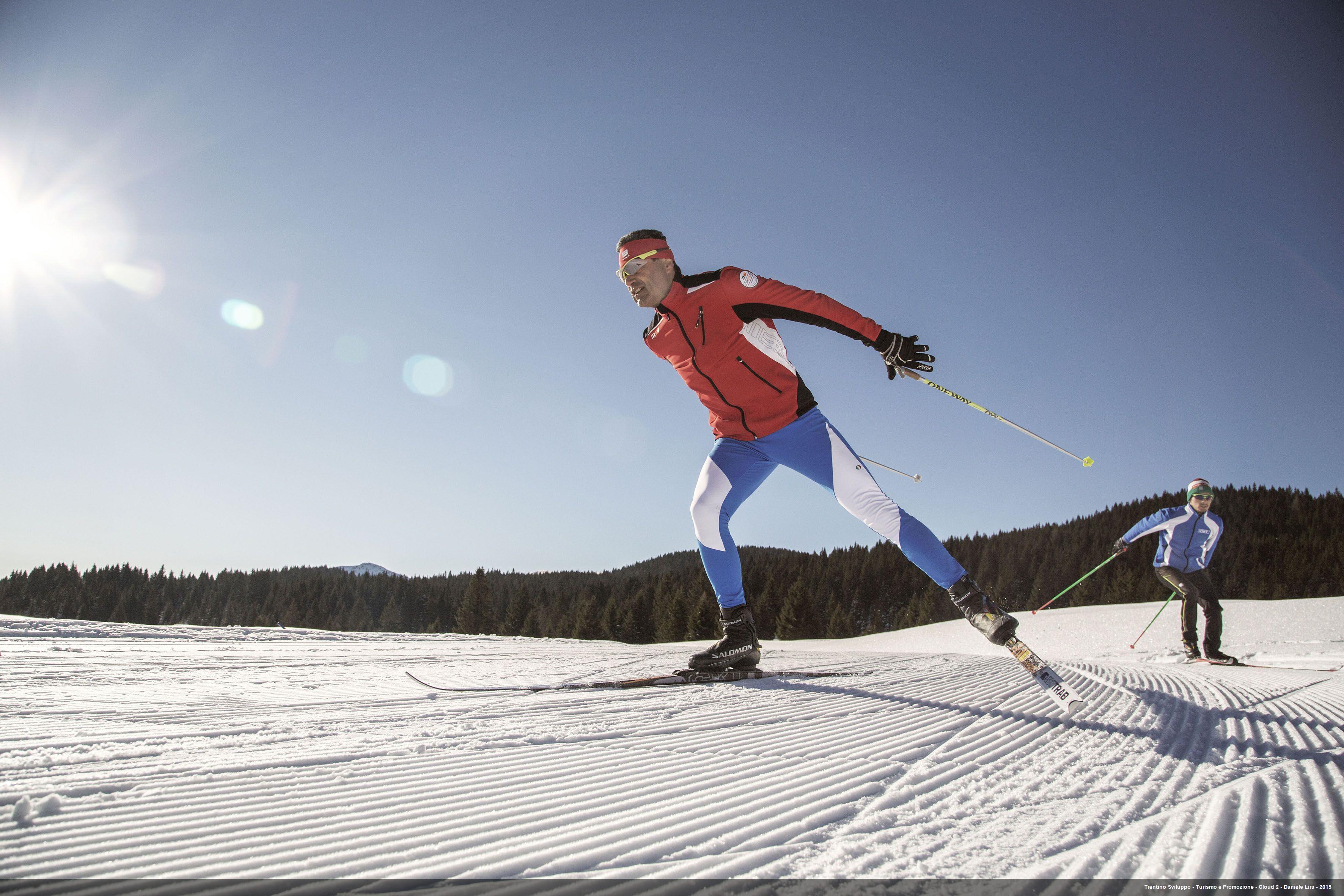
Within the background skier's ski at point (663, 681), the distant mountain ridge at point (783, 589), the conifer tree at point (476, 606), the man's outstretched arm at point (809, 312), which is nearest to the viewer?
the background skier's ski at point (663, 681)

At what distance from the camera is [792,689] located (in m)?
2.54

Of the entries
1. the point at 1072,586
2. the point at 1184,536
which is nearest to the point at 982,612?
the point at 1184,536

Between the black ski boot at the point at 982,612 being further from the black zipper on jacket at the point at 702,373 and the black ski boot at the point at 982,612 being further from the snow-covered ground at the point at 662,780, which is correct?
the black zipper on jacket at the point at 702,373

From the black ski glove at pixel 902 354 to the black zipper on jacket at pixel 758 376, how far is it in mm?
557

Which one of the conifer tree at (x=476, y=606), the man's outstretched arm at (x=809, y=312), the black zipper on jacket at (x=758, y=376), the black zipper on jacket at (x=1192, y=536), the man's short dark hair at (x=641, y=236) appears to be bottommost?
the conifer tree at (x=476, y=606)

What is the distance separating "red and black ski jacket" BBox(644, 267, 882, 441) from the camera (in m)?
3.08

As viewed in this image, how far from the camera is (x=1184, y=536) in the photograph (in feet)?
20.8

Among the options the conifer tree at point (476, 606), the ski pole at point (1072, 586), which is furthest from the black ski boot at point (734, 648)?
the conifer tree at point (476, 606)

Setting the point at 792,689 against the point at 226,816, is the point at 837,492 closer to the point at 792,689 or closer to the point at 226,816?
the point at 792,689

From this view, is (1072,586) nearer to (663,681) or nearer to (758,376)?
(758,376)

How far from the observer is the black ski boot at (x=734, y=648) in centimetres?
319

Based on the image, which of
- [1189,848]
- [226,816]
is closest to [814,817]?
[1189,848]

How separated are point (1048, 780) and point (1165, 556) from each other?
6979 millimetres

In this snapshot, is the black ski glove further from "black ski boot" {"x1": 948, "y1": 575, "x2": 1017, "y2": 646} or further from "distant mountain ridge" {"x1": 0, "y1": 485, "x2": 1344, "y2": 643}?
"distant mountain ridge" {"x1": 0, "y1": 485, "x2": 1344, "y2": 643}
